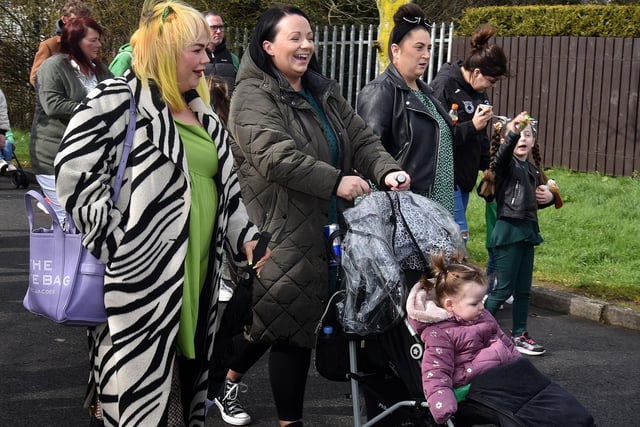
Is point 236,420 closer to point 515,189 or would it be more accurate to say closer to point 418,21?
point 418,21

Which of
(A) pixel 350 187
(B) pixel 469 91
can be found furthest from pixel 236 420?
(B) pixel 469 91

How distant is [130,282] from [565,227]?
23.8 ft

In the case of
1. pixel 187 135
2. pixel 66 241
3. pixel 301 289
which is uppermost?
pixel 187 135

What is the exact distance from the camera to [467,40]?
15.5 metres

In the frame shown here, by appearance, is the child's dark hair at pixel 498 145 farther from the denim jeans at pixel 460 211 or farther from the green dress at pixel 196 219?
the green dress at pixel 196 219

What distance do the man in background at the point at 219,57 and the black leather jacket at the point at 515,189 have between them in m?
2.90

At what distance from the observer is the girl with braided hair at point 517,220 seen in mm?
6250

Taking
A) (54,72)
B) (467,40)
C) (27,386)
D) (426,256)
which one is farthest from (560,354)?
(467,40)

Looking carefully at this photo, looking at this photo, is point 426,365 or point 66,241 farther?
point 426,365

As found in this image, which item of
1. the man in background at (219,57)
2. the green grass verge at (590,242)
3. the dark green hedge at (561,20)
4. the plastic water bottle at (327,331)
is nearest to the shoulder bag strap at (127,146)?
the plastic water bottle at (327,331)

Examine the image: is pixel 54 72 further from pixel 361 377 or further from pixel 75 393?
pixel 361 377

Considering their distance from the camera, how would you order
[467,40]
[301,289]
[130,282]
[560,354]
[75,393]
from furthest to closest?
[467,40] → [560,354] → [75,393] → [301,289] → [130,282]

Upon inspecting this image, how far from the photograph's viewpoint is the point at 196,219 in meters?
3.60

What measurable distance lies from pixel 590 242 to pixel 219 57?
3839 mm
